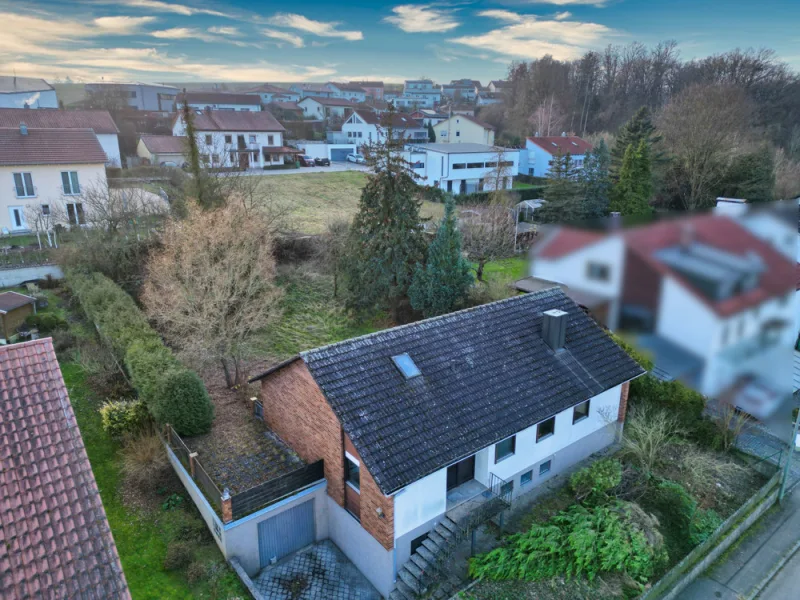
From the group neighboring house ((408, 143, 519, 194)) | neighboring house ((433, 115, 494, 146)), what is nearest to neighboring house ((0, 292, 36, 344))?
neighboring house ((408, 143, 519, 194))

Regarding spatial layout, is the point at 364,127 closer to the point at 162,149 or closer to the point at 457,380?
the point at 162,149

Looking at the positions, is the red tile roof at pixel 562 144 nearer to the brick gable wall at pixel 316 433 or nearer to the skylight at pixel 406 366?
the skylight at pixel 406 366

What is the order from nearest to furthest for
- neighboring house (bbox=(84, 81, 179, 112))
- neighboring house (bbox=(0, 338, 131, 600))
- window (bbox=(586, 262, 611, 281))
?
1. window (bbox=(586, 262, 611, 281))
2. neighboring house (bbox=(0, 338, 131, 600))
3. neighboring house (bbox=(84, 81, 179, 112))

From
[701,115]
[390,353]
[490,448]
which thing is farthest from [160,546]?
[701,115]

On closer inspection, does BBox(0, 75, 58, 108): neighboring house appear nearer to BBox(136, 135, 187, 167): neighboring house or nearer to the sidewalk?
BBox(136, 135, 187, 167): neighboring house

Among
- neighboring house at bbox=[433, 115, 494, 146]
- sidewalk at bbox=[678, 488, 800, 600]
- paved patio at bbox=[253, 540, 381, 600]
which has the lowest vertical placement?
sidewalk at bbox=[678, 488, 800, 600]

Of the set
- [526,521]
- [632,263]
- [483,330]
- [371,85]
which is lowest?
[526,521]

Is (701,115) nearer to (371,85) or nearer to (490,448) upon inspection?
(490,448)

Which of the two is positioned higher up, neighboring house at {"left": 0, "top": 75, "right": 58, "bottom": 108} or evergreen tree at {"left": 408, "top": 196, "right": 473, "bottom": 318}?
neighboring house at {"left": 0, "top": 75, "right": 58, "bottom": 108}
